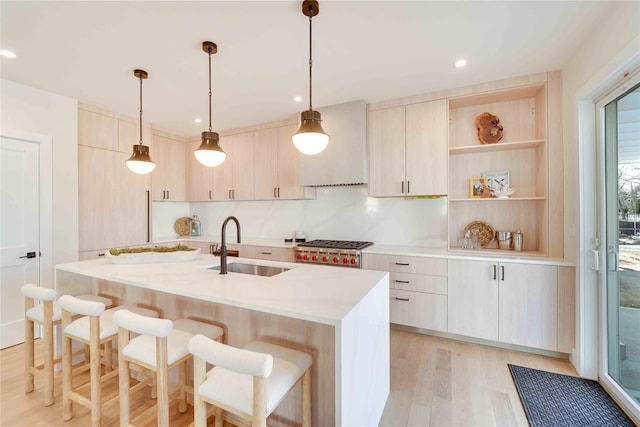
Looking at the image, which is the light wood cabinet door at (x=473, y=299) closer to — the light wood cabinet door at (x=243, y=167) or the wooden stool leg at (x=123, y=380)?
the wooden stool leg at (x=123, y=380)

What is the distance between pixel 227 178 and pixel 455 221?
10.9 feet

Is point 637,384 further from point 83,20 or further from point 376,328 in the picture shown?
point 83,20

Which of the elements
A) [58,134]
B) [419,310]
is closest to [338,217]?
[419,310]

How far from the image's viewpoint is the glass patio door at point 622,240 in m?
1.78

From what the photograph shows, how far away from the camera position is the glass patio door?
178 cm

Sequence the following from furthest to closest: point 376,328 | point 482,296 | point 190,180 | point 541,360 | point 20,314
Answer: point 190,180 < point 20,314 < point 482,296 < point 541,360 < point 376,328

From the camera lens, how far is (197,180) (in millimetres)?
4668

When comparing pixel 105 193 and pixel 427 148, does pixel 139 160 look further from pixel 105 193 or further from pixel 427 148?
pixel 427 148

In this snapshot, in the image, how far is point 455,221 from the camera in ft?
10.7

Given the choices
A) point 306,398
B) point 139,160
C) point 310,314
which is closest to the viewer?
point 310,314

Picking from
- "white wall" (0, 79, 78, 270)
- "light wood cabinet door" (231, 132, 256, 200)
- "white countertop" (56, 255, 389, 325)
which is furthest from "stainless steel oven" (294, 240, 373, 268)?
"white wall" (0, 79, 78, 270)

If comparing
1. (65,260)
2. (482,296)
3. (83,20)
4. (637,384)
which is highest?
(83,20)

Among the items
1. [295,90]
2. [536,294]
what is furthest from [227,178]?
[536,294]

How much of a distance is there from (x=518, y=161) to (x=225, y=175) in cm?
391
